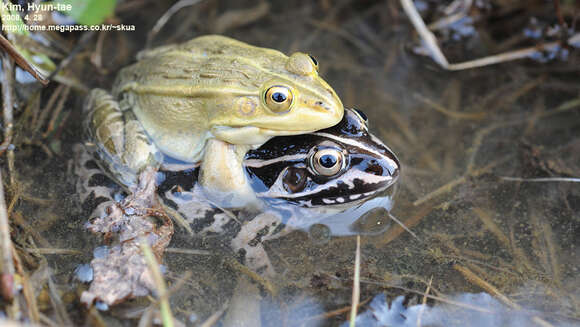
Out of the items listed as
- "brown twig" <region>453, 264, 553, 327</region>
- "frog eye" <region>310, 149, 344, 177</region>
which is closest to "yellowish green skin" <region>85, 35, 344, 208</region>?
"frog eye" <region>310, 149, 344, 177</region>

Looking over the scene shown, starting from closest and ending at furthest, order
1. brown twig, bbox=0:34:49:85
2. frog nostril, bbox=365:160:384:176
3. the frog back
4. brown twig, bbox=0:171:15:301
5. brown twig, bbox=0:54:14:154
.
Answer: brown twig, bbox=0:171:15:301
the frog back
frog nostril, bbox=365:160:384:176
brown twig, bbox=0:34:49:85
brown twig, bbox=0:54:14:154

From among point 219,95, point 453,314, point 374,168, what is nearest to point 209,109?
point 219,95

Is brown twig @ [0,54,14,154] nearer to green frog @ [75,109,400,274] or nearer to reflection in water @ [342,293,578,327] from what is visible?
green frog @ [75,109,400,274]

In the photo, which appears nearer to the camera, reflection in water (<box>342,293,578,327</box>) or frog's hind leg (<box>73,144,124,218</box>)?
reflection in water (<box>342,293,578,327</box>)

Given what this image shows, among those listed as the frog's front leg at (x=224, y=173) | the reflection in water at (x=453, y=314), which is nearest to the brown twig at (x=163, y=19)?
the frog's front leg at (x=224, y=173)

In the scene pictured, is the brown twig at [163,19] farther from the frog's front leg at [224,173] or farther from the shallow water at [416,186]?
the frog's front leg at [224,173]
